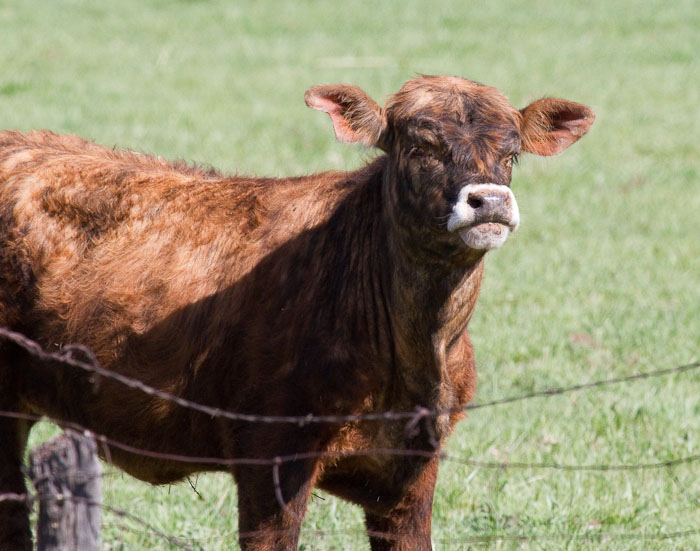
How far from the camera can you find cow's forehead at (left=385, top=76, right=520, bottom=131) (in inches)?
182

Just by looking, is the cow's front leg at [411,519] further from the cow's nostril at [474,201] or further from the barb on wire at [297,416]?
the cow's nostril at [474,201]

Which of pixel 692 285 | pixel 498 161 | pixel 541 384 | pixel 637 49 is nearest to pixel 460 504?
pixel 541 384

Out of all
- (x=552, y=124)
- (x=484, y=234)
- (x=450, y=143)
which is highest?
(x=552, y=124)

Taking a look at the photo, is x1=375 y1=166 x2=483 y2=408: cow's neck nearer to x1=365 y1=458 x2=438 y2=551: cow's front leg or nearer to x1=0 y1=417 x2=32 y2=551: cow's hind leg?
x1=365 y1=458 x2=438 y2=551: cow's front leg

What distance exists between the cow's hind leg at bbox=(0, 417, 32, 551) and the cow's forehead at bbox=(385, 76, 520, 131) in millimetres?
2477

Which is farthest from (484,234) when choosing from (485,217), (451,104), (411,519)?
(411,519)

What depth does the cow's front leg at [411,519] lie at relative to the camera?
198 inches

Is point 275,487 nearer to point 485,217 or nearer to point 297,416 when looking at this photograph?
point 297,416

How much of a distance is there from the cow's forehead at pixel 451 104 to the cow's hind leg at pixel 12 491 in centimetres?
248

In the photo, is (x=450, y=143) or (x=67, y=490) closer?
(x=67, y=490)

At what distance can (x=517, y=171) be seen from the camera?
13.3 meters

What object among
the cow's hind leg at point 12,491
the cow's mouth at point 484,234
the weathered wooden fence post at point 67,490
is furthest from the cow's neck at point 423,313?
the cow's hind leg at point 12,491

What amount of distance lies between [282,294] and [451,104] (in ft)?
3.56

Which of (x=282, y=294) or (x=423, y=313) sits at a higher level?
(x=282, y=294)
